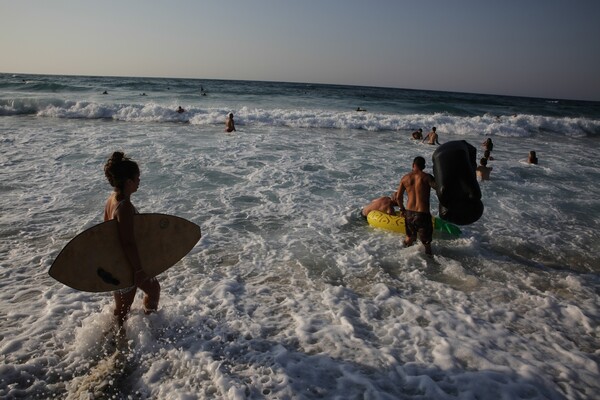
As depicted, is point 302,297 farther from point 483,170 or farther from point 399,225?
point 483,170

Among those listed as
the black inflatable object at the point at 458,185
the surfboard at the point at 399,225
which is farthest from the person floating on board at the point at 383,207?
the black inflatable object at the point at 458,185

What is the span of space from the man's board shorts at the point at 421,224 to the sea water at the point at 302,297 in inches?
12.9

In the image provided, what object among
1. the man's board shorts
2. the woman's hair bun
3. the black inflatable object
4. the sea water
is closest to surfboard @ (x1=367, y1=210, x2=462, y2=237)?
the sea water

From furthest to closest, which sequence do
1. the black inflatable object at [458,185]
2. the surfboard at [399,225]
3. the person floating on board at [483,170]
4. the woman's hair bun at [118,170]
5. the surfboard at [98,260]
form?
the person floating on board at [483,170], the surfboard at [399,225], the black inflatable object at [458,185], the surfboard at [98,260], the woman's hair bun at [118,170]

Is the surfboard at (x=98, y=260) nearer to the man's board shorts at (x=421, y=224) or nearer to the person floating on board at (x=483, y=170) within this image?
the man's board shorts at (x=421, y=224)

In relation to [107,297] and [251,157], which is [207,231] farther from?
[251,157]

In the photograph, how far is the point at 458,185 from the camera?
15.2 feet

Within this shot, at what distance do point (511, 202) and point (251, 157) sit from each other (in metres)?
7.82

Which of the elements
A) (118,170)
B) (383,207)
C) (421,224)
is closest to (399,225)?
(383,207)

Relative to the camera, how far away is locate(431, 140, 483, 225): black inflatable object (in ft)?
A: 15.2

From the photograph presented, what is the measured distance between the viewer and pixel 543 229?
23.5 ft

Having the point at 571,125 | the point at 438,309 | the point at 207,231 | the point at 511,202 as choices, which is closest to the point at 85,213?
the point at 207,231

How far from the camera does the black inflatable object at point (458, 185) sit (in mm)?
4625

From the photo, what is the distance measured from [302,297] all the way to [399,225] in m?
2.85
